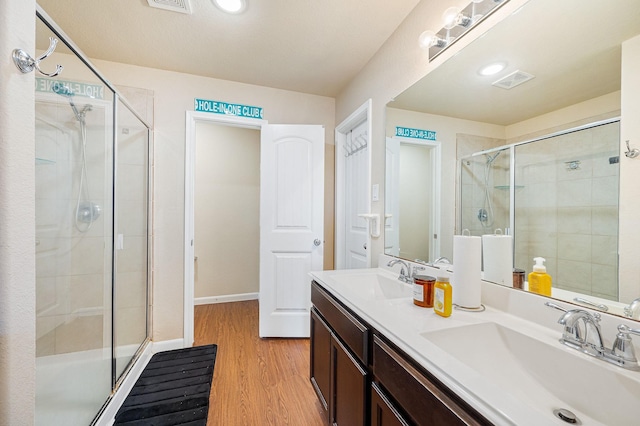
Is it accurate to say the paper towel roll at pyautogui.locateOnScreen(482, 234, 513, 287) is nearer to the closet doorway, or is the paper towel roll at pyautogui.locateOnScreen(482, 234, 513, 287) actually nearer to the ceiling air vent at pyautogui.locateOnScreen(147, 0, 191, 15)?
→ the closet doorway

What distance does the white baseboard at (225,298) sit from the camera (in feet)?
11.1

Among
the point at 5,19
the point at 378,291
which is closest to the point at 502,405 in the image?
the point at 378,291

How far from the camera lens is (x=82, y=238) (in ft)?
4.91

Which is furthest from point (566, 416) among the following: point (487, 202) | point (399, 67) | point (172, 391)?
point (172, 391)

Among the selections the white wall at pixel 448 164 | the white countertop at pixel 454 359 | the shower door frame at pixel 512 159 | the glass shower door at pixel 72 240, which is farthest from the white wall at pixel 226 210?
the shower door frame at pixel 512 159

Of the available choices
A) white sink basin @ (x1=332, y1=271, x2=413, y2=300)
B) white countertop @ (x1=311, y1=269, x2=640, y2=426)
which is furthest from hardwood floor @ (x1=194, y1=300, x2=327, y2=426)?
white countertop @ (x1=311, y1=269, x2=640, y2=426)

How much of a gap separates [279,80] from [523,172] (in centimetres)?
216

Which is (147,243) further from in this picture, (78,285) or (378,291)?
(378,291)

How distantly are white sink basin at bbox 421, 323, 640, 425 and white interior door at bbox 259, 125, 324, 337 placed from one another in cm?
172

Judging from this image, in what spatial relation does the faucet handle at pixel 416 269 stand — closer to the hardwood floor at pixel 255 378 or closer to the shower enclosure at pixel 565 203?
the shower enclosure at pixel 565 203

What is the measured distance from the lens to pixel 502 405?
0.50 metres

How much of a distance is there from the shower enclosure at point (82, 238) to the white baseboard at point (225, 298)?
1.33 m

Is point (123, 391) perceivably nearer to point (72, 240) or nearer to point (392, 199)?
point (72, 240)

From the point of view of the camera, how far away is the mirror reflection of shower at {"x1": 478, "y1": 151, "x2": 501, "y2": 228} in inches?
45.0
